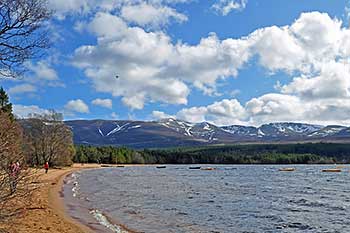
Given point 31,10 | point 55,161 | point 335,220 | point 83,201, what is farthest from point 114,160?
point 31,10

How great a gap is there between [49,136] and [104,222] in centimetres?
7894

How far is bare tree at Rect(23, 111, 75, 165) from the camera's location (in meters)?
99.2

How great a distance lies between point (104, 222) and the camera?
86.1 feet

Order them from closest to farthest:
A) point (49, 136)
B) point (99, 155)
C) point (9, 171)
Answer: point (9, 171)
point (49, 136)
point (99, 155)

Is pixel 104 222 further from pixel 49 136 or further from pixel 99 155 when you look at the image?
pixel 99 155

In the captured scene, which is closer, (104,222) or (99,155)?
(104,222)

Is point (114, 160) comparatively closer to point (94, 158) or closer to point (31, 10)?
point (94, 158)

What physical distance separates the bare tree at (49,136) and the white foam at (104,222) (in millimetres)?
Result: 70229

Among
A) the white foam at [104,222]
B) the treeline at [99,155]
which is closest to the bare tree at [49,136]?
→ the treeline at [99,155]

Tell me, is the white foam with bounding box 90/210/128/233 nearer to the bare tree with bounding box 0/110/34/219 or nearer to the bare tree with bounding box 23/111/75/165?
the bare tree with bounding box 0/110/34/219

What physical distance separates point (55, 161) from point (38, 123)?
11023mm

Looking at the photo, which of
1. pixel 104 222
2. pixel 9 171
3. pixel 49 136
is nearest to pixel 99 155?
pixel 49 136

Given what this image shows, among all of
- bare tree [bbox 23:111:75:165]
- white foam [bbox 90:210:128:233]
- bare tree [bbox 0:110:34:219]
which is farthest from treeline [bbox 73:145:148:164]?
bare tree [bbox 0:110:34:219]

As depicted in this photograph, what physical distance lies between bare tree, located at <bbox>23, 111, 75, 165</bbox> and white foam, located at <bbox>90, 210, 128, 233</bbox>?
7023 cm
